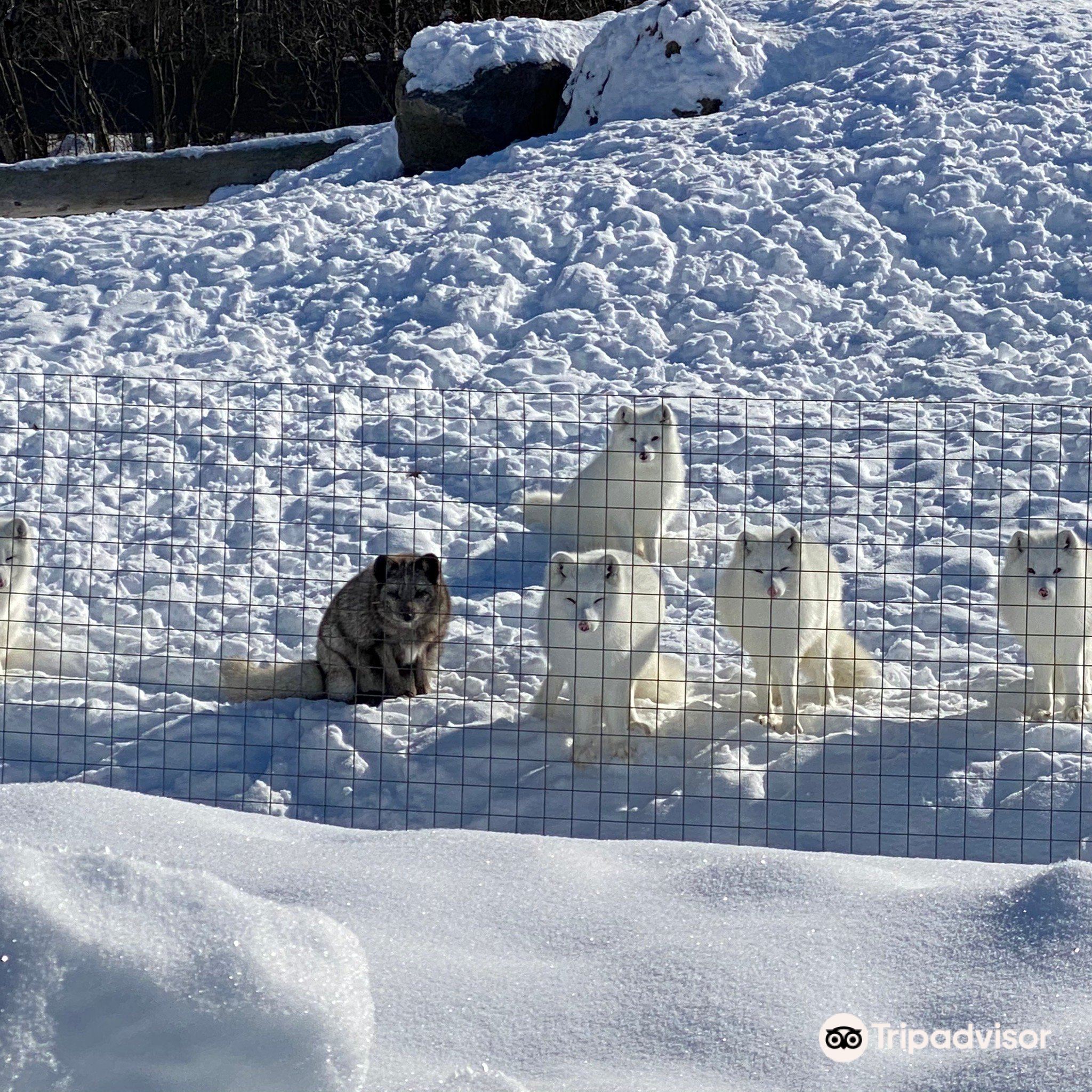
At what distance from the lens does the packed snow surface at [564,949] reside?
2537 millimetres

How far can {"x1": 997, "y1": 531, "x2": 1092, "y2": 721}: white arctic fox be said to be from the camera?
5797mm

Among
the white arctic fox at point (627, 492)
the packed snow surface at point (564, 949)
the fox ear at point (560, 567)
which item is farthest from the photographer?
the white arctic fox at point (627, 492)

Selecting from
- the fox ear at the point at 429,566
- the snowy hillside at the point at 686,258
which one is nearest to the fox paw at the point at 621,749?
the fox ear at the point at 429,566

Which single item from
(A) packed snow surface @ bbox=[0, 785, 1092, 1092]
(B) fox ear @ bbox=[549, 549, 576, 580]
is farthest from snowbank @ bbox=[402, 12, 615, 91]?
(A) packed snow surface @ bbox=[0, 785, 1092, 1092]

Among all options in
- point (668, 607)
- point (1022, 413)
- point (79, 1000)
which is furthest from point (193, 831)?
point (1022, 413)

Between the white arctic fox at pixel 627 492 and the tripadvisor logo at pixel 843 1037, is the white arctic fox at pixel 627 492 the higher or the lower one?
the higher one

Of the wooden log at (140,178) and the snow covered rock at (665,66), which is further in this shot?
the wooden log at (140,178)

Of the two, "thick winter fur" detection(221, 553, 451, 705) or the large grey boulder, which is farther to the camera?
the large grey boulder

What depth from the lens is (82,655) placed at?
268 inches

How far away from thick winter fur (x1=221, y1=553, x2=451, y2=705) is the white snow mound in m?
3.87

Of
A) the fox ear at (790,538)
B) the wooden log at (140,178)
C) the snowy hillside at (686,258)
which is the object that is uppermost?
the wooden log at (140,178)

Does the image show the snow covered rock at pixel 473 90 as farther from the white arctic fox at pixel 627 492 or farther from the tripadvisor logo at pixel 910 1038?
the tripadvisor logo at pixel 910 1038

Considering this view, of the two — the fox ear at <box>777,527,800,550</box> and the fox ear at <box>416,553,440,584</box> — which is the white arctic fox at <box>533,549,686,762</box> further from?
the fox ear at <box>416,553,440,584</box>

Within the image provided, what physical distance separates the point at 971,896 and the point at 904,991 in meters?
0.44
